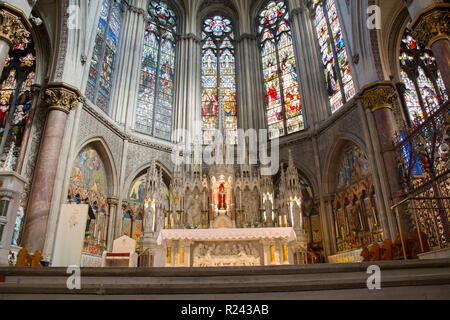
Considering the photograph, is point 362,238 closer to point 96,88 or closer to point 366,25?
point 366,25

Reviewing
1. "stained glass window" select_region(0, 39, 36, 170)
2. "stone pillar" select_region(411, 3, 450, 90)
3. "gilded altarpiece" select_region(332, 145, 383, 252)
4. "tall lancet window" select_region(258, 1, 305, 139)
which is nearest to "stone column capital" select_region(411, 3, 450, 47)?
"stone pillar" select_region(411, 3, 450, 90)

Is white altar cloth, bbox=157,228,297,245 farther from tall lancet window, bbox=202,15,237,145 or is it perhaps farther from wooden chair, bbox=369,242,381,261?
tall lancet window, bbox=202,15,237,145

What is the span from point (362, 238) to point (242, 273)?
30.2 ft

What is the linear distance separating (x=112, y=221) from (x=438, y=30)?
478 inches

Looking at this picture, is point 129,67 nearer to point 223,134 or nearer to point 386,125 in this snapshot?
point 223,134

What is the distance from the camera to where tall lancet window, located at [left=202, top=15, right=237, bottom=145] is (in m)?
17.0

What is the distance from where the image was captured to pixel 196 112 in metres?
16.8

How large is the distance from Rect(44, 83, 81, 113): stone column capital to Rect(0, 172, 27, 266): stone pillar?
4.83 meters

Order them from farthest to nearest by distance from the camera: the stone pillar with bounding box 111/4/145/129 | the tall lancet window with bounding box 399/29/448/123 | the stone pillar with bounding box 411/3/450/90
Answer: the stone pillar with bounding box 111/4/145/129 → the tall lancet window with bounding box 399/29/448/123 → the stone pillar with bounding box 411/3/450/90

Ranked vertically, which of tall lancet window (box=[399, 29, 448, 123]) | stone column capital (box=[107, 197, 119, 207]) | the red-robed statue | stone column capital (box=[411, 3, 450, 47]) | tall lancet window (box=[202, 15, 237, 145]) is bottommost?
the red-robed statue

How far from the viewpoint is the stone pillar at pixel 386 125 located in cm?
949

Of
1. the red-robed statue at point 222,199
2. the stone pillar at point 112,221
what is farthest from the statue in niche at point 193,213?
the stone pillar at point 112,221

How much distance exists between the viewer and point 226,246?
29.1 feet

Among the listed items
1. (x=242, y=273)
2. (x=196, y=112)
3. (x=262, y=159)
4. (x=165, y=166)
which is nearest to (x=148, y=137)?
(x=165, y=166)
